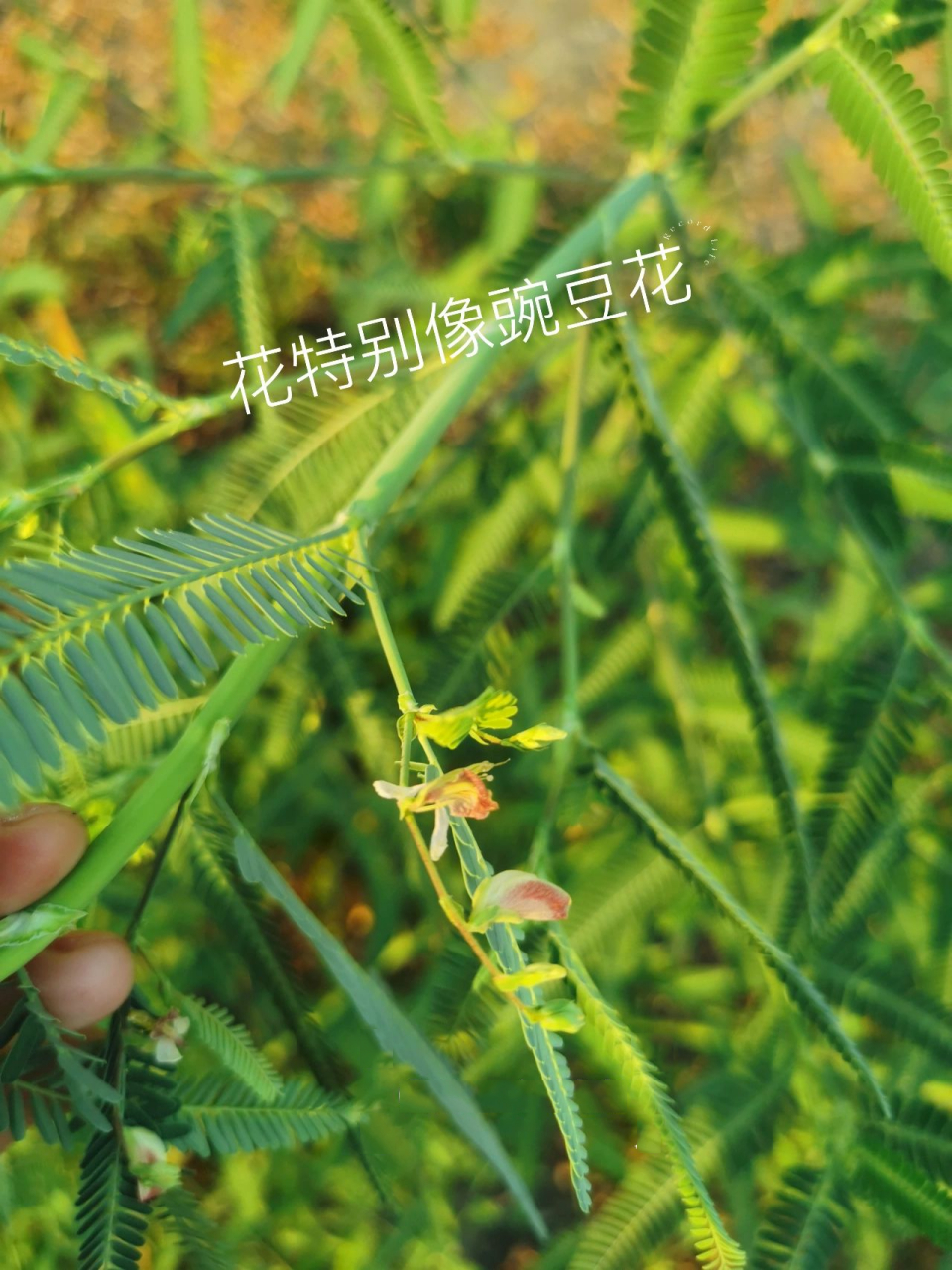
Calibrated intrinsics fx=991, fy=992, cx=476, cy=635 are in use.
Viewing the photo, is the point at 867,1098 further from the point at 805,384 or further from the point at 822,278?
the point at 822,278

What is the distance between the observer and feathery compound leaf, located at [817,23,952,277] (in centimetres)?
64

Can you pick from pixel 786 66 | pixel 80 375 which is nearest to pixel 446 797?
pixel 80 375

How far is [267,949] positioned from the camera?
2.27 feet

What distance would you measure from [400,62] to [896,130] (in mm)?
437

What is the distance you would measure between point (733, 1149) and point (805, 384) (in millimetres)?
688

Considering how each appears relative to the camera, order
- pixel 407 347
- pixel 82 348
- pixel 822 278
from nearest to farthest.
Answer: pixel 407 347
pixel 822 278
pixel 82 348

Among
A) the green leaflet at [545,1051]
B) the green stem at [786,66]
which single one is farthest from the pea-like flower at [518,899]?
the green stem at [786,66]

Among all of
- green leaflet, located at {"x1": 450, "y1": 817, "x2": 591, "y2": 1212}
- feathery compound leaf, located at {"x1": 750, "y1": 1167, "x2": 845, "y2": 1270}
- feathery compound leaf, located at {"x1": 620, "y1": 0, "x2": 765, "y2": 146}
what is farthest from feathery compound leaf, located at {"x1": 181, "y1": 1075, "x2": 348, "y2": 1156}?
feathery compound leaf, located at {"x1": 620, "y1": 0, "x2": 765, "y2": 146}

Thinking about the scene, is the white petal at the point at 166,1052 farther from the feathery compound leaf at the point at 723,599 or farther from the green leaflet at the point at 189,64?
the green leaflet at the point at 189,64

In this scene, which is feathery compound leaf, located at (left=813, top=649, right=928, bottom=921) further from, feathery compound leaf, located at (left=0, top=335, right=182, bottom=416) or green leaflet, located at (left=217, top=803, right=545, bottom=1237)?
feathery compound leaf, located at (left=0, top=335, right=182, bottom=416)

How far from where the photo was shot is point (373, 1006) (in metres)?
0.53

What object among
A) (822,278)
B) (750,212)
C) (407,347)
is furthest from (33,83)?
(822,278)

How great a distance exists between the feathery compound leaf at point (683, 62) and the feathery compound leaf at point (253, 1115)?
2.52 ft

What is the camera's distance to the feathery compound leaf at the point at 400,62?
845 mm
